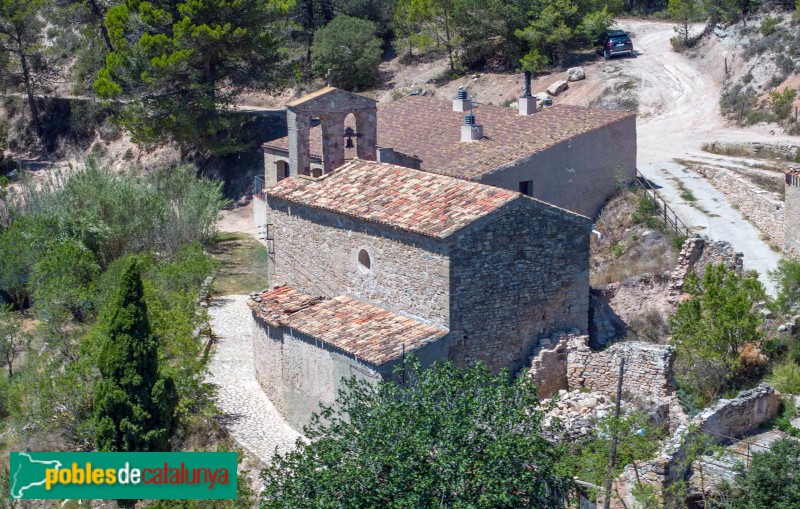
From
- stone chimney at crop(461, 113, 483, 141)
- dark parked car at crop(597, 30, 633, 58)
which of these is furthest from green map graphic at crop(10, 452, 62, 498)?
dark parked car at crop(597, 30, 633, 58)

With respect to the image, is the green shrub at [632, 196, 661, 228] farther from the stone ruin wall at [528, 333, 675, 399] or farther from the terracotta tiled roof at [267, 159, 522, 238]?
the terracotta tiled roof at [267, 159, 522, 238]

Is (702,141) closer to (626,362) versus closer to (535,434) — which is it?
(626,362)

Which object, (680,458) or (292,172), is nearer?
(680,458)

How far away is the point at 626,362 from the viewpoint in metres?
19.8

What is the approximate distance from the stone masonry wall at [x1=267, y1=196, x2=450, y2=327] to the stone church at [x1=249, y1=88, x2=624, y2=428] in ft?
0.10

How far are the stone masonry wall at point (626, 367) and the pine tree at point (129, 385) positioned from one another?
25.8 ft

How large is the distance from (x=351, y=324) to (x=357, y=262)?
64.7 inches

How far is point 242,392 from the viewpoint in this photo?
2325cm

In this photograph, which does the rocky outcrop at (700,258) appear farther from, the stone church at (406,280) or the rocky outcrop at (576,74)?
the rocky outcrop at (576,74)

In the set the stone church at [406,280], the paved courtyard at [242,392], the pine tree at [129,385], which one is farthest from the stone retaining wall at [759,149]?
the pine tree at [129,385]

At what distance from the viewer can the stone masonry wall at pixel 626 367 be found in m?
19.4

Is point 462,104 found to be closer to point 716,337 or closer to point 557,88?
point 716,337

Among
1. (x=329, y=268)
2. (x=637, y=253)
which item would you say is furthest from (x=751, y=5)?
(x=329, y=268)

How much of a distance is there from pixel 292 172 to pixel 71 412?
7543 mm
